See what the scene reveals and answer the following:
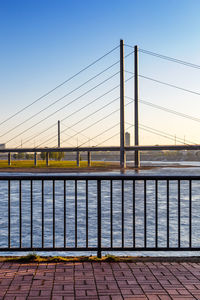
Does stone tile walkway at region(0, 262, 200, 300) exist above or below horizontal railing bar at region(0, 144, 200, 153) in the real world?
below

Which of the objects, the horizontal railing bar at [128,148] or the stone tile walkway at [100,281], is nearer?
the stone tile walkway at [100,281]

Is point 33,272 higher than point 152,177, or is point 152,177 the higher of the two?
point 152,177

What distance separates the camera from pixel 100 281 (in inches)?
154

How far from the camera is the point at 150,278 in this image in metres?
4.05

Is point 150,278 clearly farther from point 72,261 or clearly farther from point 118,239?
point 118,239

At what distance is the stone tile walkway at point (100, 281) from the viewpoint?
11.7 feet

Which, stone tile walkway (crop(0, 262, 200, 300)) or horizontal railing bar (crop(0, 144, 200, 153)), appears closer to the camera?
stone tile walkway (crop(0, 262, 200, 300))

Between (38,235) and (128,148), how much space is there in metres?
48.8

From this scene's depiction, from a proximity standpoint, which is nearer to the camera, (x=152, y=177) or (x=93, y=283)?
(x=93, y=283)

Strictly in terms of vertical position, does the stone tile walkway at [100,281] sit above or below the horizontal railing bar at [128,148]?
below

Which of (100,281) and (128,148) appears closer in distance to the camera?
(100,281)

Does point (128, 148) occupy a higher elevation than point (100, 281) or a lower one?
higher

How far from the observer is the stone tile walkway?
357 centimetres

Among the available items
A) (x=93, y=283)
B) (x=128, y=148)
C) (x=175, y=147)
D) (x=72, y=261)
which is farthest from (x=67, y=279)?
(x=175, y=147)
